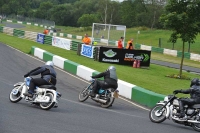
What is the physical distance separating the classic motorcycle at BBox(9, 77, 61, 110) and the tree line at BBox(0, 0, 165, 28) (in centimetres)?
7570

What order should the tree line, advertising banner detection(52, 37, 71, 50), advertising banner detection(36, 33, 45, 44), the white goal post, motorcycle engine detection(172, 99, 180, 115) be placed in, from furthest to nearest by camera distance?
1. the tree line
2. advertising banner detection(36, 33, 45, 44)
3. advertising banner detection(52, 37, 71, 50)
4. the white goal post
5. motorcycle engine detection(172, 99, 180, 115)

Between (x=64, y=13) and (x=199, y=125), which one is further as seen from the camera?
(x=64, y=13)

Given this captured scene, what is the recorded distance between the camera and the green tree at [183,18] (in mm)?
27750

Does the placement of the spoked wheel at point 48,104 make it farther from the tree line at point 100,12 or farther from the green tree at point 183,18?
the tree line at point 100,12

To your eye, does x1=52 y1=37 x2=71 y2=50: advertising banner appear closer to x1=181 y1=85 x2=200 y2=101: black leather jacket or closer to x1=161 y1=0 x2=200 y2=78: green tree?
x1=161 y1=0 x2=200 y2=78: green tree

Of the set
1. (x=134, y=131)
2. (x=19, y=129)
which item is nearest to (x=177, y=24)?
(x=134, y=131)

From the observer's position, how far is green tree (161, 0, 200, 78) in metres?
27.8

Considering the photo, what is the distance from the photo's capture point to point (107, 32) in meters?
37.6

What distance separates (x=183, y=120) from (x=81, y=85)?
8.51m

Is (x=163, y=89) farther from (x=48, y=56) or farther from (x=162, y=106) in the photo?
(x=48, y=56)

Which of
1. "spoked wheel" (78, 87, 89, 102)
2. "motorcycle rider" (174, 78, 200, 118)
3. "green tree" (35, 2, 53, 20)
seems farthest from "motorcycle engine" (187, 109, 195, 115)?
"green tree" (35, 2, 53, 20)

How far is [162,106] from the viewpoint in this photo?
43.8 feet

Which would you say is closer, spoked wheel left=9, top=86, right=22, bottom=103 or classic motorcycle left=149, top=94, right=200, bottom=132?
classic motorcycle left=149, top=94, right=200, bottom=132

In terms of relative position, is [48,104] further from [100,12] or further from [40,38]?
[100,12]
